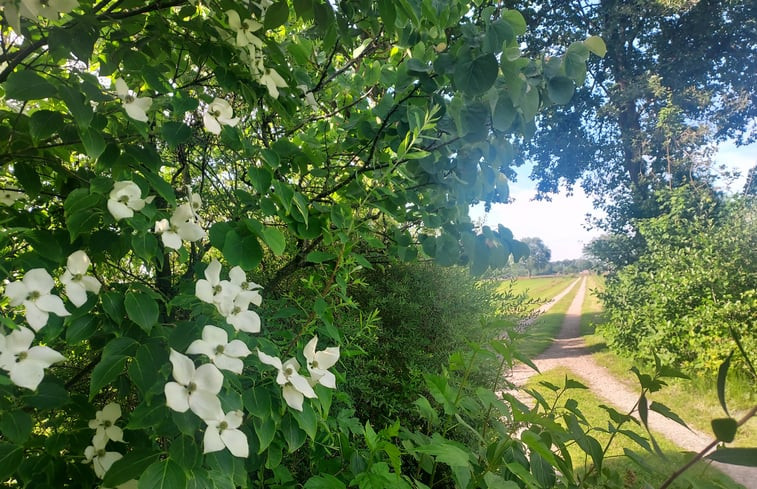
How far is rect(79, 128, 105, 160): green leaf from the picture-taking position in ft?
1.55

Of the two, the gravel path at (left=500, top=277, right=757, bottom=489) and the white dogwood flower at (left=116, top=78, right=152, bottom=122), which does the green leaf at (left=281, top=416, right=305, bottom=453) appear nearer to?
the white dogwood flower at (left=116, top=78, right=152, bottom=122)

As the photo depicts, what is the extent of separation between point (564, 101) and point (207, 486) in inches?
26.9

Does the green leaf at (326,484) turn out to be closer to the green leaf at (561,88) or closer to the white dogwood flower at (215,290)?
the white dogwood flower at (215,290)

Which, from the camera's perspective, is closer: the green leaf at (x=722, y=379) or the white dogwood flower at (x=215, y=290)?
the green leaf at (x=722, y=379)

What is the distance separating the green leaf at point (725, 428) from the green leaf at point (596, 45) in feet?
1.70

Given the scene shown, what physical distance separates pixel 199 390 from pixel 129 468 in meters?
0.15

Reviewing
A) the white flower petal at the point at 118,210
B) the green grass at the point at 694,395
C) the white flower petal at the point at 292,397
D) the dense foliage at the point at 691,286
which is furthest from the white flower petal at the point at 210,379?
the dense foliage at the point at 691,286

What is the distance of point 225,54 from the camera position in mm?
690

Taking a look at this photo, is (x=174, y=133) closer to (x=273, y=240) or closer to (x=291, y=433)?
(x=273, y=240)

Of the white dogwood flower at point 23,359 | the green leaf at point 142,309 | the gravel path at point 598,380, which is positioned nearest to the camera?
the white dogwood flower at point 23,359

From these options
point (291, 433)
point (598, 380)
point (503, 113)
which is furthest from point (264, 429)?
point (598, 380)

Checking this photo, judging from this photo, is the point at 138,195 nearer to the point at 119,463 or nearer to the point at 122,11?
the point at 119,463

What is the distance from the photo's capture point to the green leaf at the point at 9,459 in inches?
18.0

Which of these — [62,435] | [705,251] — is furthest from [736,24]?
[62,435]
